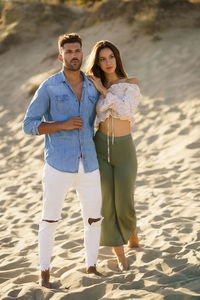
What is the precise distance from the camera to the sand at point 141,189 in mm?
3484

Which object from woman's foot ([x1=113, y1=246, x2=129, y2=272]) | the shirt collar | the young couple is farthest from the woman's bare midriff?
woman's foot ([x1=113, y1=246, x2=129, y2=272])

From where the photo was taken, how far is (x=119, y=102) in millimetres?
3637

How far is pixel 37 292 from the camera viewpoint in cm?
338

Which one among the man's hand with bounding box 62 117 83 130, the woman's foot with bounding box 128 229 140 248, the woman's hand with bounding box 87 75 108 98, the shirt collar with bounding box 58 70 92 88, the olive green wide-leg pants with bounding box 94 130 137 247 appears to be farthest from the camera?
the woman's foot with bounding box 128 229 140 248

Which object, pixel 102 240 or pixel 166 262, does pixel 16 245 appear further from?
pixel 166 262

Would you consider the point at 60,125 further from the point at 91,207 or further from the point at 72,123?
the point at 91,207

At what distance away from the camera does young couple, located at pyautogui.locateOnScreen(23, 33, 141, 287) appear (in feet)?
11.1

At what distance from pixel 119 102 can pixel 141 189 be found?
2857mm

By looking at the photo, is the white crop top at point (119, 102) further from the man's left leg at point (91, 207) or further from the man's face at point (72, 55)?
the man's left leg at point (91, 207)

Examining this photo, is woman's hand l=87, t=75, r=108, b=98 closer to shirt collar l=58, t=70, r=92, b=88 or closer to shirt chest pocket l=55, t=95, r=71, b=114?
shirt collar l=58, t=70, r=92, b=88

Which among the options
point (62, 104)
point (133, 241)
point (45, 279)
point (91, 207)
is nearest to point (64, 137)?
point (62, 104)

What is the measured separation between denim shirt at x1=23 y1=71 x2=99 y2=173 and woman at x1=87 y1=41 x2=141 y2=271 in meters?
0.27

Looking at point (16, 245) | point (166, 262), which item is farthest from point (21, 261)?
point (166, 262)

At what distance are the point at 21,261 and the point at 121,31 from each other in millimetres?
10220
